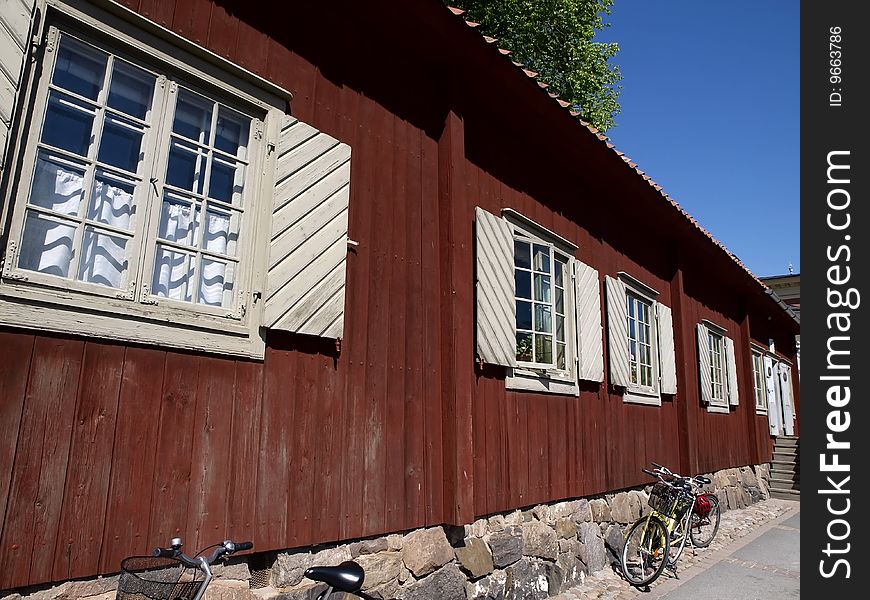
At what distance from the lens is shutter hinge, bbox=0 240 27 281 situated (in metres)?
2.55

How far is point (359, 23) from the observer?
4.69m

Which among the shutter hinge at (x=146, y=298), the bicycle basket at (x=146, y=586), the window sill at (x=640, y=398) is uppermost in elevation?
the shutter hinge at (x=146, y=298)

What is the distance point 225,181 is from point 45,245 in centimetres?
106

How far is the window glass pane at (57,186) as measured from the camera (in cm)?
276

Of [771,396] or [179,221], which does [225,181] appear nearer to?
[179,221]

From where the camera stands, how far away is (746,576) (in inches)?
257

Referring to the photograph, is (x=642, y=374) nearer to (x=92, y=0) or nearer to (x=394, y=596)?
(x=394, y=596)

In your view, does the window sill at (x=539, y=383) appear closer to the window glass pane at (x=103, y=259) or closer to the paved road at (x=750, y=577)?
the paved road at (x=750, y=577)

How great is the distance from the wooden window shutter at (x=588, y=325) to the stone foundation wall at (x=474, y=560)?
4.62 ft

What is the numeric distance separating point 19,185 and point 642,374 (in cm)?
762

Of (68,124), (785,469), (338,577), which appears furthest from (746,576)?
(785,469)

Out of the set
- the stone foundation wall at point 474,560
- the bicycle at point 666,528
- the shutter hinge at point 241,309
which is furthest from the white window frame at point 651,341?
the shutter hinge at point 241,309

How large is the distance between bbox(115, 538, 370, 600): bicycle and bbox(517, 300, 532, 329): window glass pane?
347 centimetres
